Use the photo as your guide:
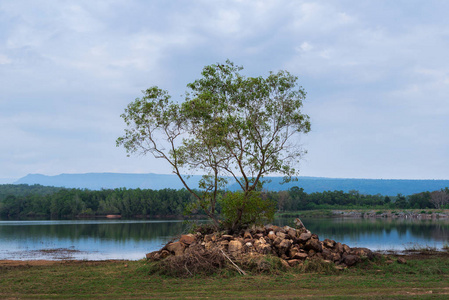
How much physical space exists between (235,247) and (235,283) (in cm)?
314

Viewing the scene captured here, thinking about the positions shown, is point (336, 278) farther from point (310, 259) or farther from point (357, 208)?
point (357, 208)

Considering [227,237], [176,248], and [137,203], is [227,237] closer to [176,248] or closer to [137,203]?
[176,248]

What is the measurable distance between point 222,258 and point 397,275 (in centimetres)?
650

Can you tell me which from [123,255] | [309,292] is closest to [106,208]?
[123,255]

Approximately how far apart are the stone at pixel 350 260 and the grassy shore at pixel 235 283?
0.28 metres

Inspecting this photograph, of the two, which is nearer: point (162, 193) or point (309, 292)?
point (309, 292)

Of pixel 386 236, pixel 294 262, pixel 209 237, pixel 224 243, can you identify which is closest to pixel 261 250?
pixel 294 262

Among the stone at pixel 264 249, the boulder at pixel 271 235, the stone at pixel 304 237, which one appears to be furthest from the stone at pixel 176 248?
the stone at pixel 304 237

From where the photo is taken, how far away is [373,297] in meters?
11.7

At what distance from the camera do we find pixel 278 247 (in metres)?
17.5

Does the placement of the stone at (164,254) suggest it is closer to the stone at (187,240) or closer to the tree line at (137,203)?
the stone at (187,240)

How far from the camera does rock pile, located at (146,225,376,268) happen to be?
17094 millimetres

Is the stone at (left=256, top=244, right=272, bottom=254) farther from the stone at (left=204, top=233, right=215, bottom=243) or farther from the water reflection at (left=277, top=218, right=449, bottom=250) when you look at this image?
the water reflection at (left=277, top=218, right=449, bottom=250)

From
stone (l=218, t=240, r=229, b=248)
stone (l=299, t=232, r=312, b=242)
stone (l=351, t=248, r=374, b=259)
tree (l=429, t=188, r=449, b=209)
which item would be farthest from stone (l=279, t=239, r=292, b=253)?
tree (l=429, t=188, r=449, b=209)
